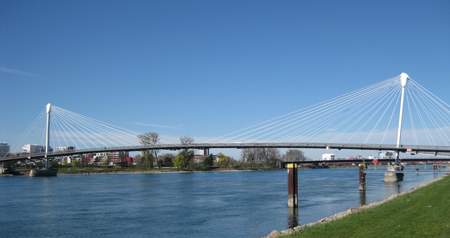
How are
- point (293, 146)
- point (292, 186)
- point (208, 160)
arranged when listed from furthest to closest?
point (208, 160), point (293, 146), point (292, 186)

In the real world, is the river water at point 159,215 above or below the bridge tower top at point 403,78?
below

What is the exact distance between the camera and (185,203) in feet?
96.6

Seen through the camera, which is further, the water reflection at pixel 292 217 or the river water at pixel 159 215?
the water reflection at pixel 292 217

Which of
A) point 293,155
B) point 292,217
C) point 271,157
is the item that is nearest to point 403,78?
point 292,217

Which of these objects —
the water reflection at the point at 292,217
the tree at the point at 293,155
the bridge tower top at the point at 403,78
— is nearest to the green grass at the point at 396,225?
the water reflection at the point at 292,217

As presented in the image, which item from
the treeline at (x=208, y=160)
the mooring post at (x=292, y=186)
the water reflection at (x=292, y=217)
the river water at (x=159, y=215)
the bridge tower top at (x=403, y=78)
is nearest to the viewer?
the river water at (x=159, y=215)

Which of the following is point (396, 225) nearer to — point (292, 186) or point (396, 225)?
point (396, 225)

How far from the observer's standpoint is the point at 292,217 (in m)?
21.8

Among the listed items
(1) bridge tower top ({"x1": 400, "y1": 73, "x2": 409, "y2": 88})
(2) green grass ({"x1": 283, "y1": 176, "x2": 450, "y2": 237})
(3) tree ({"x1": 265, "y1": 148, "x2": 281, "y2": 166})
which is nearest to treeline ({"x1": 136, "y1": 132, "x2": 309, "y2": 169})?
(3) tree ({"x1": 265, "y1": 148, "x2": 281, "y2": 166})

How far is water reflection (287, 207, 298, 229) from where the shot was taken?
19277mm

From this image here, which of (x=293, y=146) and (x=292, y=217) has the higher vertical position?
(x=293, y=146)

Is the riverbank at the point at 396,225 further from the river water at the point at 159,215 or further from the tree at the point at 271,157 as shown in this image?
the tree at the point at 271,157

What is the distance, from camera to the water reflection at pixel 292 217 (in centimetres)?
1928

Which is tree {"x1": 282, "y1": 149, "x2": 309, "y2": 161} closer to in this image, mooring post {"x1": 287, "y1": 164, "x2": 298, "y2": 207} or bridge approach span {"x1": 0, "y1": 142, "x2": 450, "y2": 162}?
bridge approach span {"x1": 0, "y1": 142, "x2": 450, "y2": 162}
